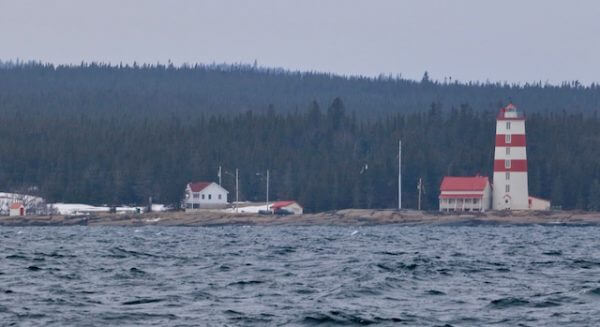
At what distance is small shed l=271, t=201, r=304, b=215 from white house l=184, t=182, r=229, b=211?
9597 millimetres

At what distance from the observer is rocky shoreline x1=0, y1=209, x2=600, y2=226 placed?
11981 cm

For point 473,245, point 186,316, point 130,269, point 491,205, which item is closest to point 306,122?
point 491,205

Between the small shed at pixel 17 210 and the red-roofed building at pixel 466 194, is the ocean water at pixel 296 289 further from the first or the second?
the small shed at pixel 17 210

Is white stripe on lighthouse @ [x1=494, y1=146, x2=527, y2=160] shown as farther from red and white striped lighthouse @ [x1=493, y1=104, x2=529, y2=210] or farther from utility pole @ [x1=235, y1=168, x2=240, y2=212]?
utility pole @ [x1=235, y1=168, x2=240, y2=212]

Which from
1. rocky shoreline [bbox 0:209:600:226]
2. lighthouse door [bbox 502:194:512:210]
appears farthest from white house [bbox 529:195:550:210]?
lighthouse door [bbox 502:194:512:210]

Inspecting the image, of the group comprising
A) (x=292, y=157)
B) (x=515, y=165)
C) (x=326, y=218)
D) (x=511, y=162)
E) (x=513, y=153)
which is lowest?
(x=326, y=218)

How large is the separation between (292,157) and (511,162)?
49.1 m

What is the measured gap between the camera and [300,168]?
525ft

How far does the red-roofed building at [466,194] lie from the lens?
12712 centimetres

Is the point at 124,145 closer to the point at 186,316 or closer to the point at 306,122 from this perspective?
the point at 306,122

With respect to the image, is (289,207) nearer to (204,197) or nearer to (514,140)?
(204,197)

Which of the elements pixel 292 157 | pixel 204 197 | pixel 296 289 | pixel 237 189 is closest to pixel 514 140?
pixel 204 197

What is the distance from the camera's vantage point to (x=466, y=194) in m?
129

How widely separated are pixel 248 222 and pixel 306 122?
62.3 meters
